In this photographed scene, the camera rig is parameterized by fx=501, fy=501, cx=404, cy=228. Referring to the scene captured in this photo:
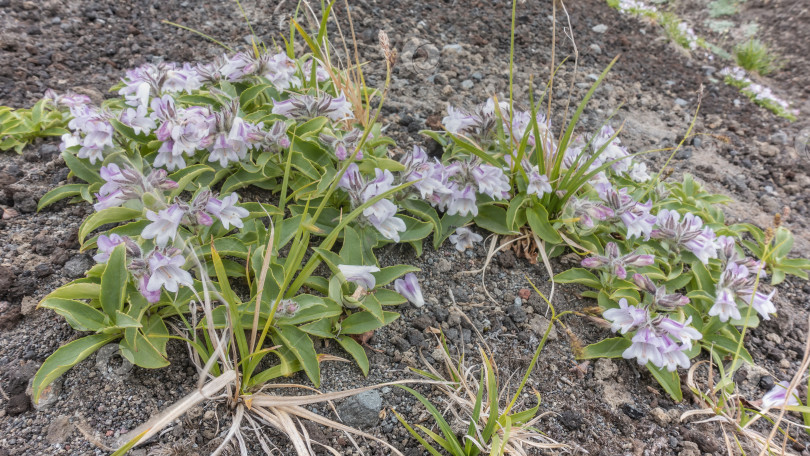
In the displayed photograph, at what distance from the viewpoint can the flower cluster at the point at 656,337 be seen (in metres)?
2.01

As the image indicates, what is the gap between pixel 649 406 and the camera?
2.08 metres

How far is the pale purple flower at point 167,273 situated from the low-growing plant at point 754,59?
629 cm

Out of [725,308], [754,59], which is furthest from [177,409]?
[754,59]

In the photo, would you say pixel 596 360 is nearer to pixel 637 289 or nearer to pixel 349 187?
pixel 637 289

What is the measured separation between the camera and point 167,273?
1.70 m

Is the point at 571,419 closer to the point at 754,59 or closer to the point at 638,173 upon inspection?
the point at 638,173

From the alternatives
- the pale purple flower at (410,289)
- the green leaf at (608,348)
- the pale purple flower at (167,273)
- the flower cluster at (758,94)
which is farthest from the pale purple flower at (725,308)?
the flower cluster at (758,94)

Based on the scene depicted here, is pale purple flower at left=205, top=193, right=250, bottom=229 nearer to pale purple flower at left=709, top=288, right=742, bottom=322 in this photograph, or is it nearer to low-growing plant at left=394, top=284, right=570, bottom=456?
low-growing plant at left=394, top=284, right=570, bottom=456

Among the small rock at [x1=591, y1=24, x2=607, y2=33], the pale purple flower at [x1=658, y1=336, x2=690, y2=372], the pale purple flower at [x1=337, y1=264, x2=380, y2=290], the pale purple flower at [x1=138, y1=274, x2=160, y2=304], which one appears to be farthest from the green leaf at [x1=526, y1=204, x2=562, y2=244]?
the small rock at [x1=591, y1=24, x2=607, y2=33]

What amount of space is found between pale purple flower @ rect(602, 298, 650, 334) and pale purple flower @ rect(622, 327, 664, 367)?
4 centimetres

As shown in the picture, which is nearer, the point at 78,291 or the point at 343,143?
the point at 78,291

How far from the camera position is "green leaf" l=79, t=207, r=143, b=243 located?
1.93 meters

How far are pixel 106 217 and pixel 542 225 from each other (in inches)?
75.0

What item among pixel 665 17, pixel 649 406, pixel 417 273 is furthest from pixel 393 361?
pixel 665 17
